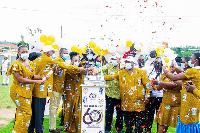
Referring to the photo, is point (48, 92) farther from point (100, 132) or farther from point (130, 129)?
point (130, 129)

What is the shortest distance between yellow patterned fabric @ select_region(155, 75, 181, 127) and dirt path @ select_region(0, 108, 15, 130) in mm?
3898

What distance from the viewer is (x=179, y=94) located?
5363 mm

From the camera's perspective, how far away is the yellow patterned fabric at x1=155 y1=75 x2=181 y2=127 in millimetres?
5375

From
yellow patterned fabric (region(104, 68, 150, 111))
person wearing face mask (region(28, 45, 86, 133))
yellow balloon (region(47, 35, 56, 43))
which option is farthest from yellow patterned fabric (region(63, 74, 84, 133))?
yellow patterned fabric (region(104, 68, 150, 111))

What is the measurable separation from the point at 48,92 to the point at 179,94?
102 inches

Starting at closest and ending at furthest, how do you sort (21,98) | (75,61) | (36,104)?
(21,98) < (36,104) < (75,61)

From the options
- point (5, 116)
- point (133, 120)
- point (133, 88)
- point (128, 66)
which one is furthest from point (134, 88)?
point (5, 116)

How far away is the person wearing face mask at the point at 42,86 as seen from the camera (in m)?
5.63

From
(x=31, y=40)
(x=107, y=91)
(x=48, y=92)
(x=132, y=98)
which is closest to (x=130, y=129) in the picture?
(x=132, y=98)

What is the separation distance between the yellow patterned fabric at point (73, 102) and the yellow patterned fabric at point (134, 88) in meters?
1.04

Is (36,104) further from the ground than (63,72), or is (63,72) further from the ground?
(63,72)

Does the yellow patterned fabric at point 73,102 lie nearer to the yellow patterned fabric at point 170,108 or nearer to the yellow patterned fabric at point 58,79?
the yellow patterned fabric at point 58,79

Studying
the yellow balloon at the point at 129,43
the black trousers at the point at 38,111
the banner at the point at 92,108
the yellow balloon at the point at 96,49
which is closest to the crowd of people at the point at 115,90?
the black trousers at the point at 38,111

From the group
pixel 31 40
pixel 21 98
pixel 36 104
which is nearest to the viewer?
pixel 21 98
